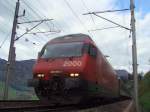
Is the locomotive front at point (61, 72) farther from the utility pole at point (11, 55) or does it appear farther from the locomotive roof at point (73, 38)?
the utility pole at point (11, 55)

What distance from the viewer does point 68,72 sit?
574 inches

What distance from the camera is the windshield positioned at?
50.8 feet

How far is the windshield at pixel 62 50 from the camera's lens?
15.5 metres

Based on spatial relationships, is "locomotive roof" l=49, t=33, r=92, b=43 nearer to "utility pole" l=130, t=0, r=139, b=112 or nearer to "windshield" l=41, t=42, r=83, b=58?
"windshield" l=41, t=42, r=83, b=58

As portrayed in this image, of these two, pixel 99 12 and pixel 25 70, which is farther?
pixel 25 70

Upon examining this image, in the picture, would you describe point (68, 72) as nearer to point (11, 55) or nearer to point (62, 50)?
point (62, 50)

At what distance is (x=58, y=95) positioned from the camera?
1459cm

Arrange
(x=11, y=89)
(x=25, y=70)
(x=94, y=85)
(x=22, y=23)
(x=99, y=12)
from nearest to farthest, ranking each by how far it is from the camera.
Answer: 1. (x=94, y=85)
2. (x=99, y=12)
3. (x=22, y=23)
4. (x=11, y=89)
5. (x=25, y=70)

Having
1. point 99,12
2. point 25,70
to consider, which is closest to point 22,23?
point 99,12

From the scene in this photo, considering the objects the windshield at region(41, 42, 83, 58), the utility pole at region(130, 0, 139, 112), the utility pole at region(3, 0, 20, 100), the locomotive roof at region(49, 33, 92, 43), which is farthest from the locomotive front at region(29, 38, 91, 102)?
the utility pole at region(3, 0, 20, 100)

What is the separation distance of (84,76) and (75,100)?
1.15 meters

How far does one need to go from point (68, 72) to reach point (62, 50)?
5.31 ft

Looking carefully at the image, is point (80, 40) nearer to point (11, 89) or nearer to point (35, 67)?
point (35, 67)

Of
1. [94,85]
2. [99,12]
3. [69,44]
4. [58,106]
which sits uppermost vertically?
[99,12]
